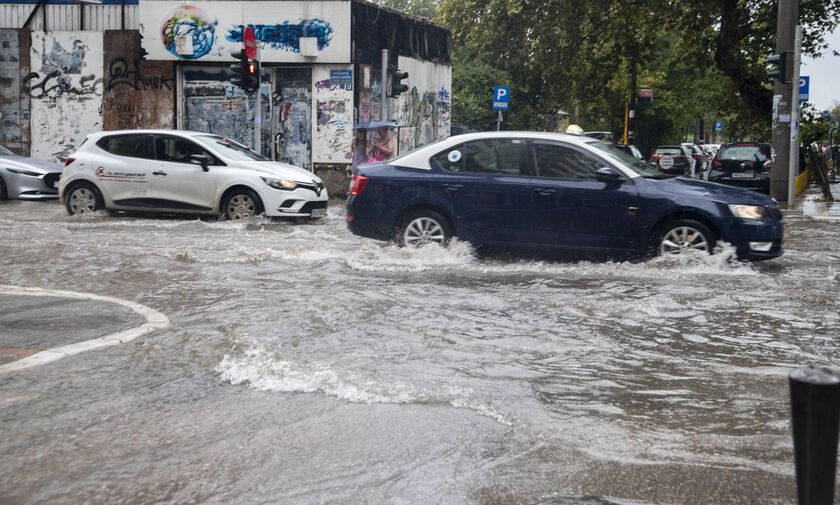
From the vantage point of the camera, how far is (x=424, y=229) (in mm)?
10727

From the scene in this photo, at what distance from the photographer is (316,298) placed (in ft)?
27.3

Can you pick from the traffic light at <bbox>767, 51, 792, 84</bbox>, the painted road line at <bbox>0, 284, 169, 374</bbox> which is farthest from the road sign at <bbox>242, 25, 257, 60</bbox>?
the painted road line at <bbox>0, 284, 169, 374</bbox>

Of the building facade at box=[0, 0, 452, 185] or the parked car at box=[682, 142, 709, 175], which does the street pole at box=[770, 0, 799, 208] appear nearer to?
the building facade at box=[0, 0, 452, 185]

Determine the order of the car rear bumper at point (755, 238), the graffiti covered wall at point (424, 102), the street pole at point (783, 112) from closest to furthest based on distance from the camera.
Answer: the car rear bumper at point (755, 238), the street pole at point (783, 112), the graffiti covered wall at point (424, 102)

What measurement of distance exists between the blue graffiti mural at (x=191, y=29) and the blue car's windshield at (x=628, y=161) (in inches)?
643

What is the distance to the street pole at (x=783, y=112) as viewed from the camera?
20.0m

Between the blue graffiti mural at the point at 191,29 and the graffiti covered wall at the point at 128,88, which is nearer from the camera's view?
the blue graffiti mural at the point at 191,29

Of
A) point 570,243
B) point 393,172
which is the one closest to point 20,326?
point 393,172

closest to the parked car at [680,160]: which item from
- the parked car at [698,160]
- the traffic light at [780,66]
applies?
the parked car at [698,160]

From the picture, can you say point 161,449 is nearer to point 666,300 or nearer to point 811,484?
point 811,484

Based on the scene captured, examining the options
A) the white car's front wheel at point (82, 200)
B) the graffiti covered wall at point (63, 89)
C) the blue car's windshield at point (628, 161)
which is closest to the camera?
the blue car's windshield at point (628, 161)

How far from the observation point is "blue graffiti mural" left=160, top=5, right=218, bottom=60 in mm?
24469

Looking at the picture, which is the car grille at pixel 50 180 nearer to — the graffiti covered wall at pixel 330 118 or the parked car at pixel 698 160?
the graffiti covered wall at pixel 330 118

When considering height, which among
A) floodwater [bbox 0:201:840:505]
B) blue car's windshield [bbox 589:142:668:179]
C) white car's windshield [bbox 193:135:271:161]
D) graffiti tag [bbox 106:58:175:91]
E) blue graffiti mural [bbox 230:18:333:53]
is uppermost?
blue graffiti mural [bbox 230:18:333:53]
